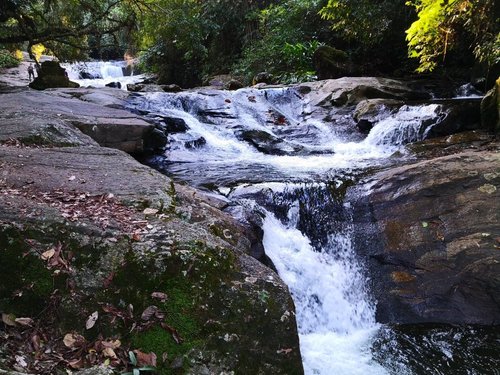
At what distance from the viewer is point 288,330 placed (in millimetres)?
2971

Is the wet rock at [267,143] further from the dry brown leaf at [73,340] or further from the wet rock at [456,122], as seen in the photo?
the dry brown leaf at [73,340]

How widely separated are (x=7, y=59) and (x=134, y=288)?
50.8ft

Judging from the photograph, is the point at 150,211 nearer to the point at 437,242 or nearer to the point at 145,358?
the point at 145,358

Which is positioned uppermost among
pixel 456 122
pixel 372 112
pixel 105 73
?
pixel 105 73

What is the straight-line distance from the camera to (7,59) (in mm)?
14969

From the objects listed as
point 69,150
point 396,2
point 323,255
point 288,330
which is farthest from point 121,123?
point 396,2

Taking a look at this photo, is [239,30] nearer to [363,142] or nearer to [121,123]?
[363,142]

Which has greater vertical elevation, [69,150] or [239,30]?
[239,30]

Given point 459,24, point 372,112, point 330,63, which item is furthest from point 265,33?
point 459,24

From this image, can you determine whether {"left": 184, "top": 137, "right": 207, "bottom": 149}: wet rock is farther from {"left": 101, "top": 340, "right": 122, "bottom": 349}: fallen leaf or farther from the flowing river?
{"left": 101, "top": 340, "right": 122, "bottom": 349}: fallen leaf

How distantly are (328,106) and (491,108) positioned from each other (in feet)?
15.8

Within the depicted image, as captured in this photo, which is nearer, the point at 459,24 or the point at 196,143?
the point at 459,24

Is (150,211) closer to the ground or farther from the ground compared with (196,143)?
farther from the ground

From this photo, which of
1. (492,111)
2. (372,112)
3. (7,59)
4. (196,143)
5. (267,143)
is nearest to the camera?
(492,111)
